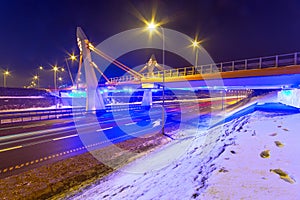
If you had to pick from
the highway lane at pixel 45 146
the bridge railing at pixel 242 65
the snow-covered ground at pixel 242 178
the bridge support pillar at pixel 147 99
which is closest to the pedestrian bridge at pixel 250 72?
the bridge railing at pixel 242 65

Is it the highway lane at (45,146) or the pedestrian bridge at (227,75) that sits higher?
the pedestrian bridge at (227,75)

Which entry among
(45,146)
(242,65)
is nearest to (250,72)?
(242,65)

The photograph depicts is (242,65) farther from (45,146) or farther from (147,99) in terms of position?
(147,99)

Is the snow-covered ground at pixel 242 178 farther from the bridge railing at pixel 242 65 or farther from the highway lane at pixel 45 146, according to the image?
the bridge railing at pixel 242 65

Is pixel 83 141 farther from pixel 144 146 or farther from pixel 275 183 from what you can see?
pixel 275 183

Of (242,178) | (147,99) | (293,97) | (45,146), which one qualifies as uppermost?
(293,97)

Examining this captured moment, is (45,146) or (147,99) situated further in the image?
(147,99)

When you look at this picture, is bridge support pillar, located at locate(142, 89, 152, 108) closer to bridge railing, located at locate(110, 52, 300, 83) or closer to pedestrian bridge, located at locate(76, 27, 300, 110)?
pedestrian bridge, located at locate(76, 27, 300, 110)

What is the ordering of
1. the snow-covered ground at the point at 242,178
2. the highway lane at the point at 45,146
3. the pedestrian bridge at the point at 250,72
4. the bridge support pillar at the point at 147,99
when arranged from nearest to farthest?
1. the snow-covered ground at the point at 242,178
2. the highway lane at the point at 45,146
3. the pedestrian bridge at the point at 250,72
4. the bridge support pillar at the point at 147,99

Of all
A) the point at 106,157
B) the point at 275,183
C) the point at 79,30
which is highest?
the point at 79,30

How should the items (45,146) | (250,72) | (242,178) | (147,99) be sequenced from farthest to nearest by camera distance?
1. (147,99)
2. (250,72)
3. (45,146)
4. (242,178)

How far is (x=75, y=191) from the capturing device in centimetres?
649

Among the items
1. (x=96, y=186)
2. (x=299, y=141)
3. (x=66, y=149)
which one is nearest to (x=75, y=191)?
(x=96, y=186)

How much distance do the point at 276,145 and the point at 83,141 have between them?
12.3 m
